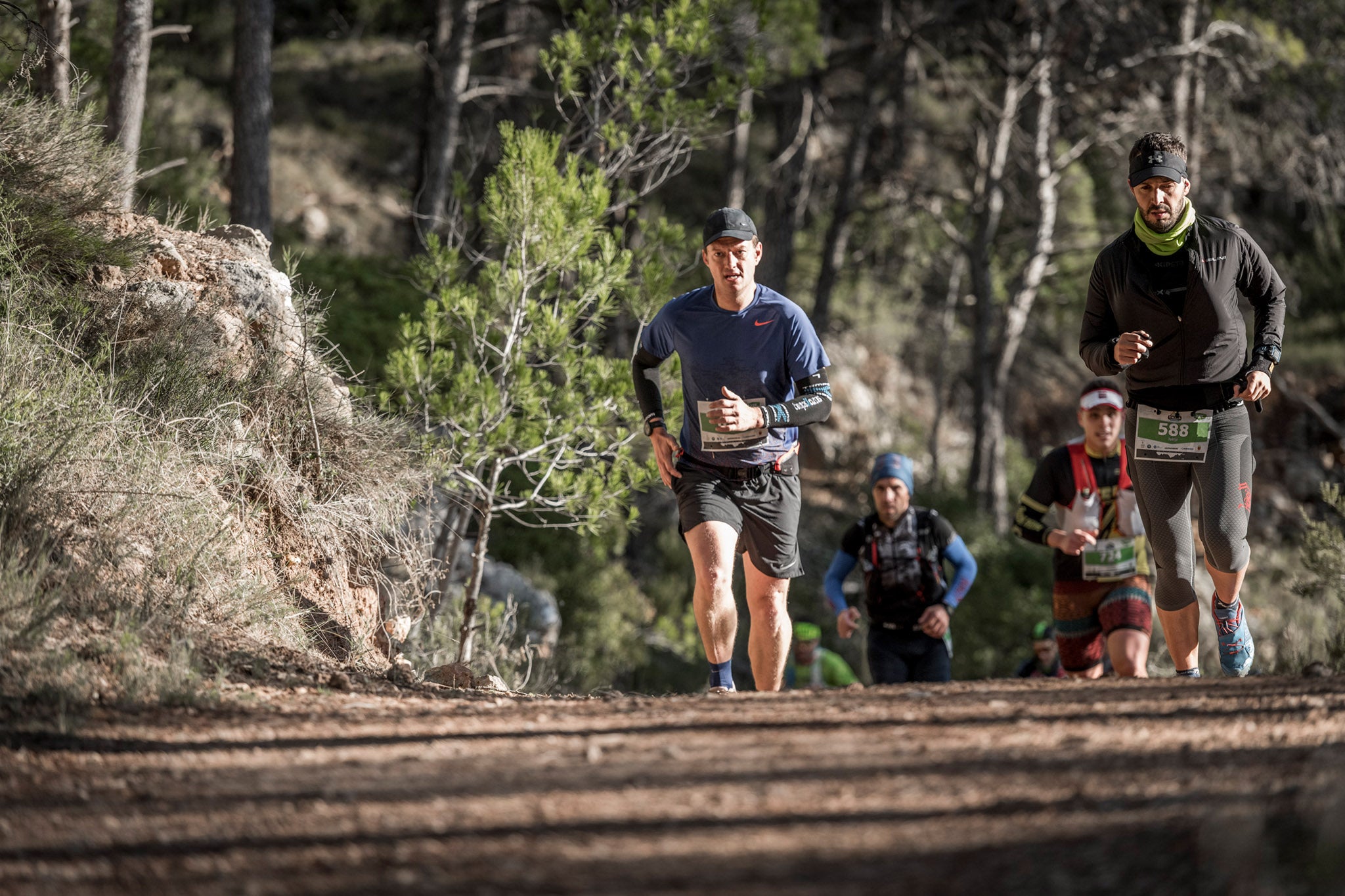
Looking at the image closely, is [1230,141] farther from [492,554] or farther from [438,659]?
[438,659]

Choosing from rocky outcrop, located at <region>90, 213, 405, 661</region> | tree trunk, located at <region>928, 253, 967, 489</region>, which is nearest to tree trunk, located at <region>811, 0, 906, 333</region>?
tree trunk, located at <region>928, 253, 967, 489</region>

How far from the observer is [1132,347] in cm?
505

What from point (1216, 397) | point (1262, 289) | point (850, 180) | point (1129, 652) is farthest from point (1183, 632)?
point (850, 180)

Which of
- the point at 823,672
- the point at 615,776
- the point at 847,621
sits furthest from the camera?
the point at 823,672

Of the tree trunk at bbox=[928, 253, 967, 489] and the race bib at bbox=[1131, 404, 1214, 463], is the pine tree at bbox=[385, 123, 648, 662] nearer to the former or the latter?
the race bib at bbox=[1131, 404, 1214, 463]

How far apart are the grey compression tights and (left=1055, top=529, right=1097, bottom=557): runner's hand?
2.68 ft

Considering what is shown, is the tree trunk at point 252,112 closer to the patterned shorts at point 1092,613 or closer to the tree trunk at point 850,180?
the patterned shorts at point 1092,613

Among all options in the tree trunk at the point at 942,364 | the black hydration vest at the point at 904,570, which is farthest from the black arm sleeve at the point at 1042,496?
the tree trunk at the point at 942,364

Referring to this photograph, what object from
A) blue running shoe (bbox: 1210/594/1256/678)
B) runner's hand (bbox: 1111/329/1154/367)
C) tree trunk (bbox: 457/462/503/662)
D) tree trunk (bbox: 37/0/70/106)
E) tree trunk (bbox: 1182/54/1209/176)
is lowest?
tree trunk (bbox: 457/462/503/662)

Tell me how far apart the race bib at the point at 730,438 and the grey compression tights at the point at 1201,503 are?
168cm

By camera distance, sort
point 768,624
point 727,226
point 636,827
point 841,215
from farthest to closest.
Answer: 1. point 841,215
2. point 768,624
3. point 727,226
4. point 636,827

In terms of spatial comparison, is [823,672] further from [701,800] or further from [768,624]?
[701,800]

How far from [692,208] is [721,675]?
20.7 metres

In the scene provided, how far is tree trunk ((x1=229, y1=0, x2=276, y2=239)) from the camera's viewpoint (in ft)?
37.4
